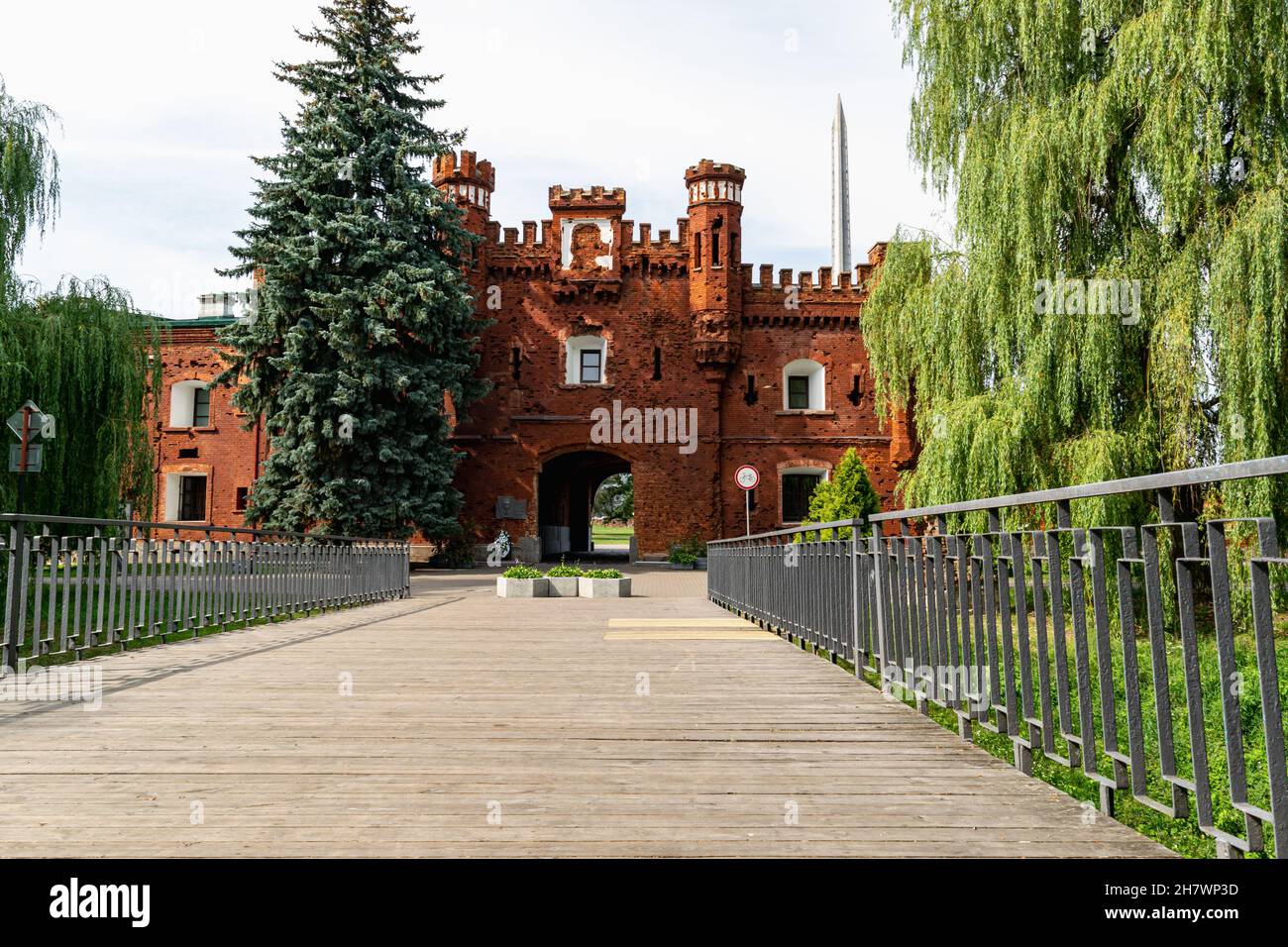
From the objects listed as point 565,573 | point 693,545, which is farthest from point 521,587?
point 693,545

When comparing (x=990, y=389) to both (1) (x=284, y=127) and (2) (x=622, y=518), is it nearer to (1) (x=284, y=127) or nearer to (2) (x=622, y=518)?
(1) (x=284, y=127)

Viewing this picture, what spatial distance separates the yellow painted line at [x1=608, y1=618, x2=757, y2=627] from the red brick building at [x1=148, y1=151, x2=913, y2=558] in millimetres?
16055

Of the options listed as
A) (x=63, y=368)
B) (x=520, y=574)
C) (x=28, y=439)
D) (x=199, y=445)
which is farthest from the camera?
(x=199, y=445)

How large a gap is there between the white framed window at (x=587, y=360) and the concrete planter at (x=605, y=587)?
12786 millimetres

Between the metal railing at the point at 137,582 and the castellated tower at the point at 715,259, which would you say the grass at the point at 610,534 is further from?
the metal railing at the point at 137,582

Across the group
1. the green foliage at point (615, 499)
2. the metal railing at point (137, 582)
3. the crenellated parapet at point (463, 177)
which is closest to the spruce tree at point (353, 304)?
the crenellated parapet at point (463, 177)

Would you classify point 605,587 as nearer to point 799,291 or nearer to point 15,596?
point 15,596

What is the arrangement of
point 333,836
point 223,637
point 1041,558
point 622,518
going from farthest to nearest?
point 622,518, point 223,637, point 1041,558, point 333,836

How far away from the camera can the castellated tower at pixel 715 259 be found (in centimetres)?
2625

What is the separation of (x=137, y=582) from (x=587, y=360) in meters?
21.0

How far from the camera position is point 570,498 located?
117 ft

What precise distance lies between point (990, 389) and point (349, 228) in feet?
51.6

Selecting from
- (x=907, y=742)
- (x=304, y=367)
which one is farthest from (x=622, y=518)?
(x=907, y=742)

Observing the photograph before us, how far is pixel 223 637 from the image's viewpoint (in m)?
8.03
